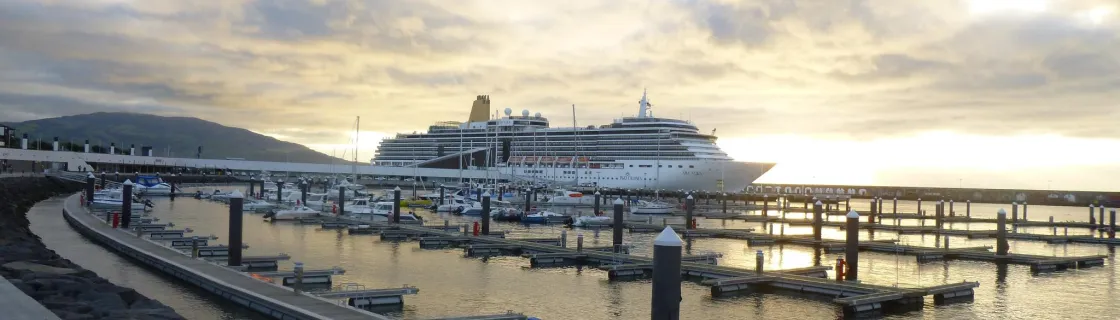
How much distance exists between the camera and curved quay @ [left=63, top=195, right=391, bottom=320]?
14.0 m

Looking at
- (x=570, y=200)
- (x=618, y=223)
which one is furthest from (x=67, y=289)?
(x=570, y=200)

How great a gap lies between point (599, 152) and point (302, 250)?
204 ft

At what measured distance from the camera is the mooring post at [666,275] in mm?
10477

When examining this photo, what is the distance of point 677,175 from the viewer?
84.1m

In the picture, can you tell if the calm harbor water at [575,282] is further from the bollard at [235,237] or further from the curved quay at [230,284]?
the bollard at [235,237]

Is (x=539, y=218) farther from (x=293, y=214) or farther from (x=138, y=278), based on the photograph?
(x=138, y=278)

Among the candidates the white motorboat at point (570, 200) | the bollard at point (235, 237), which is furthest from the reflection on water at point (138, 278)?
the white motorboat at point (570, 200)

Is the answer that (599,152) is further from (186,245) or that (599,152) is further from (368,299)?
(368,299)

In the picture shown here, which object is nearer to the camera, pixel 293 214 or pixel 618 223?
pixel 618 223

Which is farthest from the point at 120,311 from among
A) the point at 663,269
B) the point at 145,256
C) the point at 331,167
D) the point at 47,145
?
the point at 47,145

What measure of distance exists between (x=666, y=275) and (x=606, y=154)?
79.4 metres

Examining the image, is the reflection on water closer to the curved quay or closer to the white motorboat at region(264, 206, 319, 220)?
the curved quay

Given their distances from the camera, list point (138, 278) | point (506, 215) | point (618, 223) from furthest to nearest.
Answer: point (506, 215), point (618, 223), point (138, 278)

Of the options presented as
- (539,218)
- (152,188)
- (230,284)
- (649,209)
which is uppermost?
(152,188)
